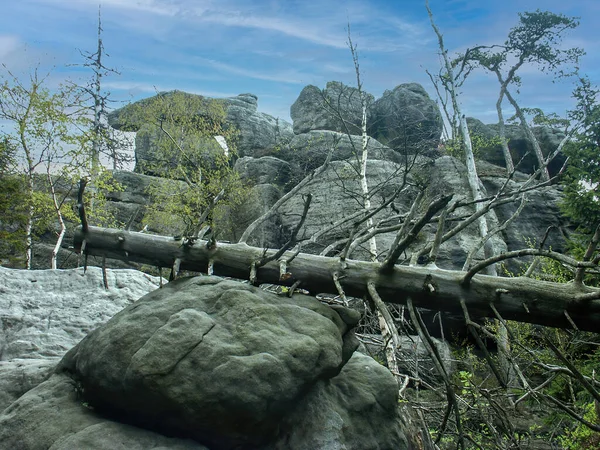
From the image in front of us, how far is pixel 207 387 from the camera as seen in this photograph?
10.2ft

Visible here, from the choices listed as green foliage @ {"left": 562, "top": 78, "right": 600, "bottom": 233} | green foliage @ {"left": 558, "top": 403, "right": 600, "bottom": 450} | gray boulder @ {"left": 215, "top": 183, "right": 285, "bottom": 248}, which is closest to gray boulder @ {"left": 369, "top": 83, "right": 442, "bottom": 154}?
gray boulder @ {"left": 215, "top": 183, "right": 285, "bottom": 248}

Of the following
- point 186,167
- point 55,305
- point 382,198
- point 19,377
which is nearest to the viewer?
point 19,377

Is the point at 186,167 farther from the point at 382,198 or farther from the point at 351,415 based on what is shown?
the point at 351,415

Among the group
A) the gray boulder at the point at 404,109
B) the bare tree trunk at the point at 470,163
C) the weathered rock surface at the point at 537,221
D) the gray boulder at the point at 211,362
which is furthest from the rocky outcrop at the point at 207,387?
the gray boulder at the point at 404,109

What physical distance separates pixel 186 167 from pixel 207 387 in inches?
861

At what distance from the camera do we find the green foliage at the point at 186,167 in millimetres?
19578

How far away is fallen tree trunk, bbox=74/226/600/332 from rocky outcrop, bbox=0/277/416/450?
643 mm

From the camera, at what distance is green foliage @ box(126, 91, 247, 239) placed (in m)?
19.6

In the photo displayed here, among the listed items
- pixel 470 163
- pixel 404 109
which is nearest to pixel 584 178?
pixel 470 163

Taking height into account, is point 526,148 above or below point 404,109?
below

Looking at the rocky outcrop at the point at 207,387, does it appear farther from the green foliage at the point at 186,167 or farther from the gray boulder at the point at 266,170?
the gray boulder at the point at 266,170

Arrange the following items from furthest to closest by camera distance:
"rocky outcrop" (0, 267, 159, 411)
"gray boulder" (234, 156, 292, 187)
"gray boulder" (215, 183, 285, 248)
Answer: "gray boulder" (234, 156, 292, 187), "gray boulder" (215, 183, 285, 248), "rocky outcrop" (0, 267, 159, 411)

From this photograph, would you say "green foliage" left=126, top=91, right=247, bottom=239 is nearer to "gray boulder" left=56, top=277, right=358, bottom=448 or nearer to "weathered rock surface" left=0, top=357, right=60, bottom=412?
"weathered rock surface" left=0, top=357, right=60, bottom=412

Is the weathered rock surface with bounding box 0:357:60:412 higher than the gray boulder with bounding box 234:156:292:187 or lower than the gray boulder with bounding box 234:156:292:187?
lower
